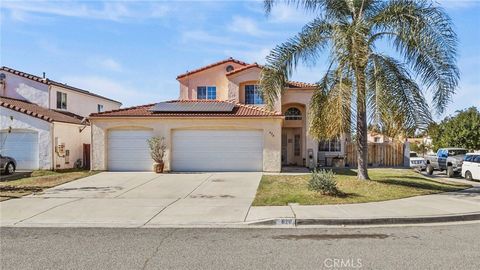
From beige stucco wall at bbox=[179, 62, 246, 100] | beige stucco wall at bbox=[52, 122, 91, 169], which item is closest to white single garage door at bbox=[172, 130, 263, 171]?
beige stucco wall at bbox=[179, 62, 246, 100]

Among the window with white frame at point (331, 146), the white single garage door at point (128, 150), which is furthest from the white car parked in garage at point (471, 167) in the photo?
the white single garage door at point (128, 150)

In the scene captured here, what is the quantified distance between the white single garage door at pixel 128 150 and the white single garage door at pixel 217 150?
1.51m

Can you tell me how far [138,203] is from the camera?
11.8 metres

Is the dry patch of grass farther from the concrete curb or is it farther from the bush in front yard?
the bush in front yard

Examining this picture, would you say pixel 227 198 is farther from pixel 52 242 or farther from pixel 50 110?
pixel 50 110

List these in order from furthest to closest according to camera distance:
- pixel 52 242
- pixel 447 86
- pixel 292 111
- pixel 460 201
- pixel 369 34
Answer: pixel 292 111
pixel 369 34
pixel 447 86
pixel 460 201
pixel 52 242

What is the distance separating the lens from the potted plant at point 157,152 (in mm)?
19562

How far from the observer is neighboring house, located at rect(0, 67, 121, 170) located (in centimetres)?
2186

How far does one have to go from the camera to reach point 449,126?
1391 inches

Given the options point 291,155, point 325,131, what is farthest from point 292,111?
point 325,131

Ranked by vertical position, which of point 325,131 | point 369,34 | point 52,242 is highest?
point 369,34

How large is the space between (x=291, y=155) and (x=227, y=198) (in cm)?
1428

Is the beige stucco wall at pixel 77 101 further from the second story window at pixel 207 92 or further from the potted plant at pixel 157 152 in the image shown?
the potted plant at pixel 157 152

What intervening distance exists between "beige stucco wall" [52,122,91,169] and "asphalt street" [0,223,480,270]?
14723mm
